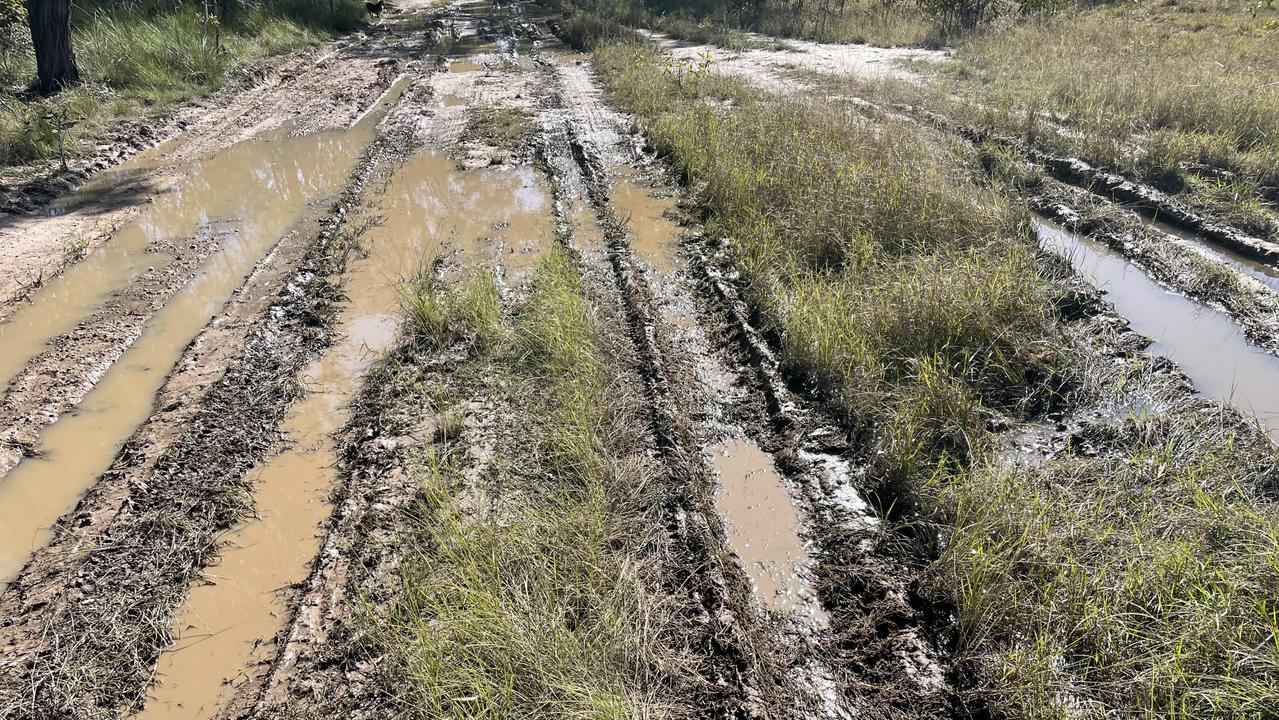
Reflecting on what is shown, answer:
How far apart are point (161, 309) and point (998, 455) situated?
5.97m

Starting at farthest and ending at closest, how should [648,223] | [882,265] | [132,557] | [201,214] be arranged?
1. [201,214]
2. [648,223]
3. [882,265]
4. [132,557]

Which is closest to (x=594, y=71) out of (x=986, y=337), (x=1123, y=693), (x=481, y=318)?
(x=481, y=318)

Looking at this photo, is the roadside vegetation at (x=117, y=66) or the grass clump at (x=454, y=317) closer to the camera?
the grass clump at (x=454, y=317)

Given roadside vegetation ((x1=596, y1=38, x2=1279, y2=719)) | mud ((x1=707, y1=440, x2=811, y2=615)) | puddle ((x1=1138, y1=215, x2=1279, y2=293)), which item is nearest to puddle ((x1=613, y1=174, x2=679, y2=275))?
roadside vegetation ((x1=596, y1=38, x2=1279, y2=719))

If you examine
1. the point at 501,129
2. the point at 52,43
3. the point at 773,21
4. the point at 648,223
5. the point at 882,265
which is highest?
the point at 773,21

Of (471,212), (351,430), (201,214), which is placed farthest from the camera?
(471,212)

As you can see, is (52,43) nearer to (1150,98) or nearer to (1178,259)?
(1178,259)

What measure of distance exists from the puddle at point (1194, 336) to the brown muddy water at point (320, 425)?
4.84m

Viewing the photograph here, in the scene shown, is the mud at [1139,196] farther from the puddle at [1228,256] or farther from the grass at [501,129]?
the grass at [501,129]

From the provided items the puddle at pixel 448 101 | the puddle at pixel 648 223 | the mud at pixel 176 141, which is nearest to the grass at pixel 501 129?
the puddle at pixel 448 101

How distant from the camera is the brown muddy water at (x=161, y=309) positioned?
365cm

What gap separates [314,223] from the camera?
6992 millimetres

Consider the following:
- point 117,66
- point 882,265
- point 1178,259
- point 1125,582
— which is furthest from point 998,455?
point 117,66

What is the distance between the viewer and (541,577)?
9.57 ft
